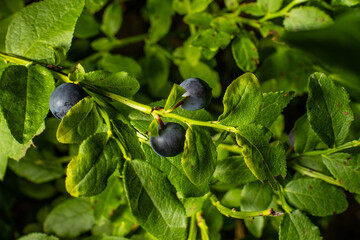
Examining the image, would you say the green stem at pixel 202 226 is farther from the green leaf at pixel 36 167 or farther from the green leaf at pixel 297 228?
the green leaf at pixel 36 167

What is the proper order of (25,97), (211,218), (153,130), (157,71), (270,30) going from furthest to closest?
(157,71) → (270,30) → (211,218) → (25,97) → (153,130)

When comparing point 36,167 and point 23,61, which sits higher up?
point 23,61

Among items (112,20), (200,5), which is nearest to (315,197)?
(200,5)

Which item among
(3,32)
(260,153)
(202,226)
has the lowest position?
(202,226)

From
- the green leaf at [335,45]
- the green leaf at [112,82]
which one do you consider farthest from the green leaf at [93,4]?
the green leaf at [335,45]

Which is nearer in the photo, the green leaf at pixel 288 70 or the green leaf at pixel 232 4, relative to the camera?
the green leaf at pixel 232 4

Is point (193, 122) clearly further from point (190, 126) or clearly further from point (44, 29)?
point (44, 29)
